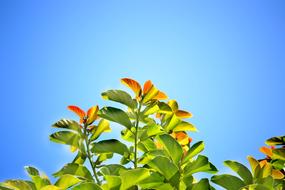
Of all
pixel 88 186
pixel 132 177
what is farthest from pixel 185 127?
pixel 88 186

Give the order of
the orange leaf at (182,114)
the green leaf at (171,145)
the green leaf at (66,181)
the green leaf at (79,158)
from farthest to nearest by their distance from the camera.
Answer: the orange leaf at (182,114) → the green leaf at (79,158) → the green leaf at (171,145) → the green leaf at (66,181)

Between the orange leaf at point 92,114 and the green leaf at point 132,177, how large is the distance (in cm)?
61

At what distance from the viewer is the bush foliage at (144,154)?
4.53 feet

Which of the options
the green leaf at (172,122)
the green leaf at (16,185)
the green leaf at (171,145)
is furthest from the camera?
the green leaf at (172,122)

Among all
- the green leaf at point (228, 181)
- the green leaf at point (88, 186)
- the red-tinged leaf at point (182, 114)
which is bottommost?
the green leaf at point (228, 181)

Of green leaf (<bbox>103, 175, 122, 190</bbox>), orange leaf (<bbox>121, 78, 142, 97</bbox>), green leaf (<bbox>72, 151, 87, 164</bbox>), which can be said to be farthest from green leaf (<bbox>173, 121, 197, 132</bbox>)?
green leaf (<bbox>103, 175, 122, 190</bbox>)

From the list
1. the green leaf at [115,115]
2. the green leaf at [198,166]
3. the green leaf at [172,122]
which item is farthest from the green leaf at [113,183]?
the green leaf at [172,122]

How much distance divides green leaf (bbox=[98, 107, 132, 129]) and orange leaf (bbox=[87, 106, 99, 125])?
0.40ft

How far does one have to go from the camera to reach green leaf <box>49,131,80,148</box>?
68.8 inches

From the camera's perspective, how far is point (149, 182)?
1.41 metres

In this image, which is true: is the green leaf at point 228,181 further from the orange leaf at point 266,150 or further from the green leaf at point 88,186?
the orange leaf at point 266,150

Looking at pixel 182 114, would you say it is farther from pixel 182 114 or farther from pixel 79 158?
pixel 79 158

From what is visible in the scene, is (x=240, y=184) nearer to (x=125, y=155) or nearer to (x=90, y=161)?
(x=125, y=155)

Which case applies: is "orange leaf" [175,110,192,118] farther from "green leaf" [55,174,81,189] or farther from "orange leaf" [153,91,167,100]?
"green leaf" [55,174,81,189]
